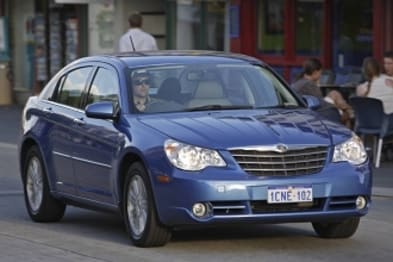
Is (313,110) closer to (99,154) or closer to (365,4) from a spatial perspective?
(99,154)

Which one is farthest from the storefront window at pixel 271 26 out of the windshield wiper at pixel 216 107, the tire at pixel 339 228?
the tire at pixel 339 228

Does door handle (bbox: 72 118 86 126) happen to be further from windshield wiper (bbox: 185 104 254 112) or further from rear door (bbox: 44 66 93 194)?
windshield wiper (bbox: 185 104 254 112)

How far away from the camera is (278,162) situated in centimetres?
981

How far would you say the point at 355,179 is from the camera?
396 inches

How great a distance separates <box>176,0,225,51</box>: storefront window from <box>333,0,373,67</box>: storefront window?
118 inches

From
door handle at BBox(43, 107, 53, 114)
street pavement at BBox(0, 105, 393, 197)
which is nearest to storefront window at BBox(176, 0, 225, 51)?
street pavement at BBox(0, 105, 393, 197)

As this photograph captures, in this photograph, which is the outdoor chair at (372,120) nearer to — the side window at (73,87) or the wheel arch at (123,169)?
the side window at (73,87)

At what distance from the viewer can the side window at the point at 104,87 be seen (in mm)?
11078

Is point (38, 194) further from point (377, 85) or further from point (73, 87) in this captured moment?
point (377, 85)

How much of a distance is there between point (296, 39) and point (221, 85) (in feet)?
37.2

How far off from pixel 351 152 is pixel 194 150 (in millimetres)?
1253

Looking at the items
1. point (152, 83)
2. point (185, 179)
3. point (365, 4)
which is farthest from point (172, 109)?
point (365, 4)

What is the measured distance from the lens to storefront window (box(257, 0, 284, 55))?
22.6 metres

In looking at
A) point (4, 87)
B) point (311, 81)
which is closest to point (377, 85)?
point (311, 81)
